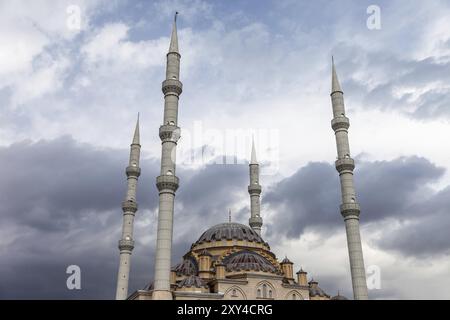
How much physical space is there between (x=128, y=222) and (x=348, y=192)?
92.1ft

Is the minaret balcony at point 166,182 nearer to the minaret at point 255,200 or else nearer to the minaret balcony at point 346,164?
the minaret balcony at point 346,164

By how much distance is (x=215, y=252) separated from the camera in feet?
191

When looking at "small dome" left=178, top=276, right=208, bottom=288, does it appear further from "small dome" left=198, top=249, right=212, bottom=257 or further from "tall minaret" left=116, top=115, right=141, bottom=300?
"tall minaret" left=116, top=115, right=141, bottom=300

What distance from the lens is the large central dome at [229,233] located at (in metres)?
58.9

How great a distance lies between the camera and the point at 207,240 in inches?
2346

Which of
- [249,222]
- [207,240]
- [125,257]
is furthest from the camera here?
[249,222]

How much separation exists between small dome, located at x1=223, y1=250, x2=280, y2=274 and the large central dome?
163 inches

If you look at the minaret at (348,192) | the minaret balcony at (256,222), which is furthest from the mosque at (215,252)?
the minaret balcony at (256,222)

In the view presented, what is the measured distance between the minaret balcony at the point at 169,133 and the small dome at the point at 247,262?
55.7ft
